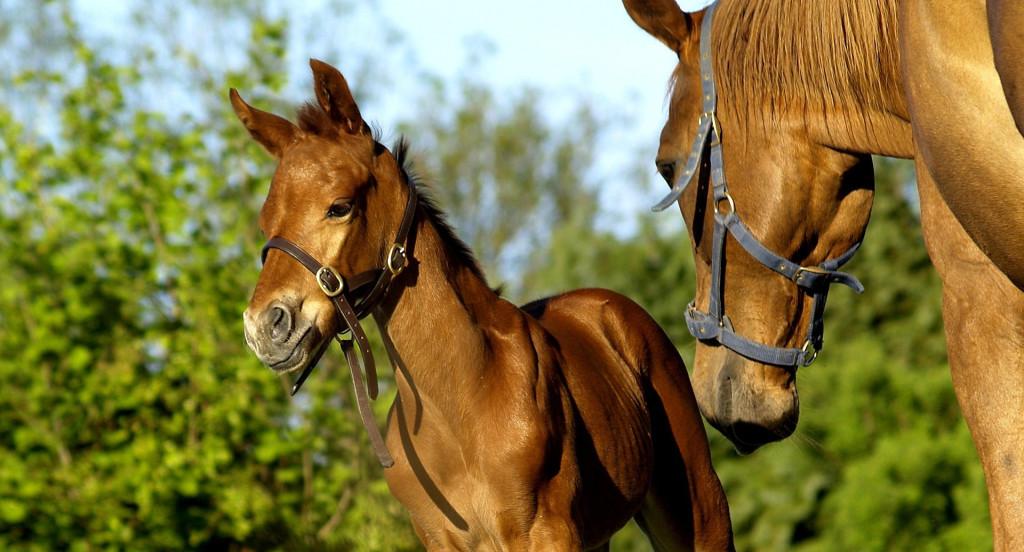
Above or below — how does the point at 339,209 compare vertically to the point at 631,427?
above

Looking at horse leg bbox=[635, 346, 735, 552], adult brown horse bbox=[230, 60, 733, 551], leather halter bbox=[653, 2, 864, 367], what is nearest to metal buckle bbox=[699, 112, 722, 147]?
leather halter bbox=[653, 2, 864, 367]

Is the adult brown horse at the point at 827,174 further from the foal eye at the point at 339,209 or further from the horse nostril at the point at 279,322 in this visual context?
the horse nostril at the point at 279,322

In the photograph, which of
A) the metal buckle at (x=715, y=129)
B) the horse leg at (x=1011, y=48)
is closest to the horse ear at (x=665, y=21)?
the metal buckle at (x=715, y=129)

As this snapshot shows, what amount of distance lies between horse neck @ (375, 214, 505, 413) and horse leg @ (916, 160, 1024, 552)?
4.79ft

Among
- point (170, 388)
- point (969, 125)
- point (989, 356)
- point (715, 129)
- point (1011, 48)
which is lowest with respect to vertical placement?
point (170, 388)

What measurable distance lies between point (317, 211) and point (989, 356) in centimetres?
173

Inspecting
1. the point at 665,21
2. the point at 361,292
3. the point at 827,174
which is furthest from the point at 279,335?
the point at 827,174

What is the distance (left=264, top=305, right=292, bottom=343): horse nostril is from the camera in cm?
270

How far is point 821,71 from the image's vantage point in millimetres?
2424

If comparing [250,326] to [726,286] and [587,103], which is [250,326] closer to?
[726,286]

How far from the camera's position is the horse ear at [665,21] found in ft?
9.18

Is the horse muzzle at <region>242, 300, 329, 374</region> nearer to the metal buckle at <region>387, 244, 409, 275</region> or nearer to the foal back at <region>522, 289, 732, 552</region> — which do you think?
the metal buckle at <region>387, 244, 409, 275</region>

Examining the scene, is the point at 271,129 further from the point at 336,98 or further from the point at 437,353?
the point at 437,353

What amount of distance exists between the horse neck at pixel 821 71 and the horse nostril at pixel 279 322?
1.26 metres
